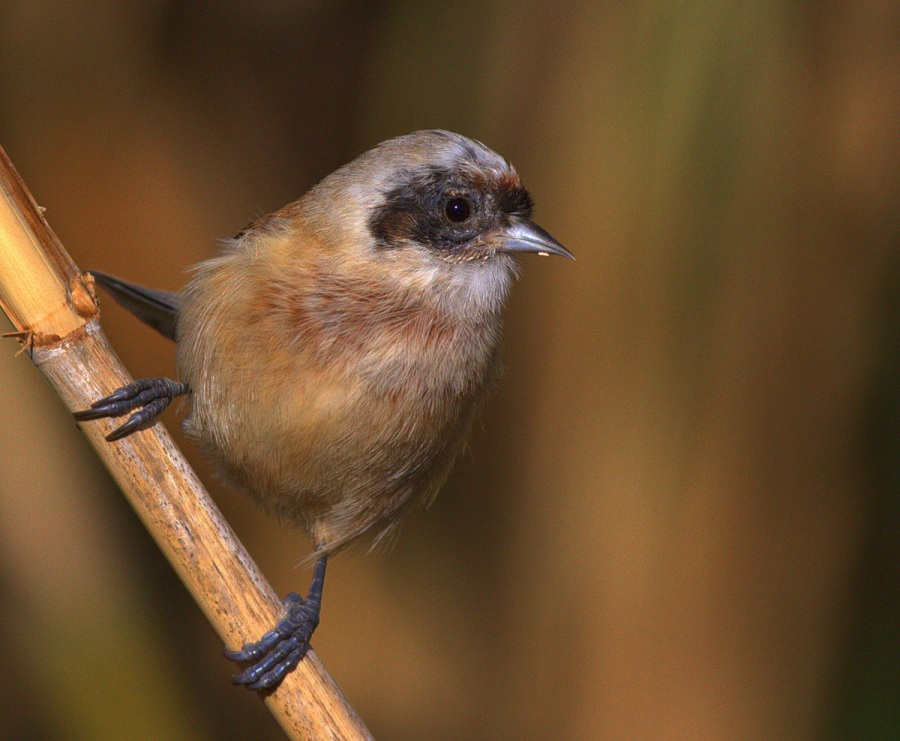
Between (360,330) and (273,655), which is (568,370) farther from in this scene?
(273,655)

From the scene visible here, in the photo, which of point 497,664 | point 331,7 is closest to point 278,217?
point 331,7

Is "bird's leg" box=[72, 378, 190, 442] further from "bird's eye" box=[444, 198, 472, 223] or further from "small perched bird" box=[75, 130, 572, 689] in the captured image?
"bird's eye" box=[444, 198, 472, 223]

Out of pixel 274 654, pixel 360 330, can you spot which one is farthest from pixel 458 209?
pixel 274 654

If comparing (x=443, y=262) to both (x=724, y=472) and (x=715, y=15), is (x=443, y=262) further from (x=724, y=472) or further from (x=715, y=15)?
(x=724, y=472)

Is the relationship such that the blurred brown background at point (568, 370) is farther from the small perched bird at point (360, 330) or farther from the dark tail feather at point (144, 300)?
the small perched bird at point (360, 330)

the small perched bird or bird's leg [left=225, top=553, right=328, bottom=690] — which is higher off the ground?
the small perched bird

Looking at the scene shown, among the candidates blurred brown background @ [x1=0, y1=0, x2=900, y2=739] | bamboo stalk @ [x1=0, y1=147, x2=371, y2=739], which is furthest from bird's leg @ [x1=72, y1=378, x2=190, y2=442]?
blurred brown background @ [x1=0, y1=0, x2=900, y2=739]
